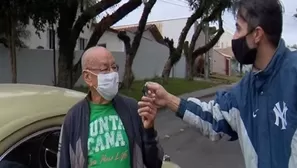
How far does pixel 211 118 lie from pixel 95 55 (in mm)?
974

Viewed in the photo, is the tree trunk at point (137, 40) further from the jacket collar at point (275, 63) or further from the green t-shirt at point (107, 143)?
the jacket collar at point (275, 63)

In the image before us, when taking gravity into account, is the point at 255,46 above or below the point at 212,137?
above

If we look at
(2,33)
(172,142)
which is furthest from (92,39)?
(172,142)

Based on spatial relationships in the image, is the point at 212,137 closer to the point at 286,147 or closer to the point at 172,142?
the point at 286,147

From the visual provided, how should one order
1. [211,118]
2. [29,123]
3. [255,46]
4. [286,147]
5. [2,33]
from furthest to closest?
[2,33] → [29,123] → [211,118] → [255,46] → [286,147]

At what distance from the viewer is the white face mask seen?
124 inches

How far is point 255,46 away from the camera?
7.70ft

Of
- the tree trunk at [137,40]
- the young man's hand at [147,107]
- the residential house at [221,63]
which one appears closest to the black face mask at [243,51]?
the young man's hand at [147,107]

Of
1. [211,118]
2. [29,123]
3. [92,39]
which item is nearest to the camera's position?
[211,118]

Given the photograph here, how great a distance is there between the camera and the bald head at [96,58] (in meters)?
3.18

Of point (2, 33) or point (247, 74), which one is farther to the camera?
point (2, 33)

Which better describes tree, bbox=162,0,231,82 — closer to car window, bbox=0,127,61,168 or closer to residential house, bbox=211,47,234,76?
car window, bbox=0,127,61,168

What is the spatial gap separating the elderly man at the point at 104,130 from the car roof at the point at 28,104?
0.44 feet

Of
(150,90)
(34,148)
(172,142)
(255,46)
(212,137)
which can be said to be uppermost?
(255,46)
